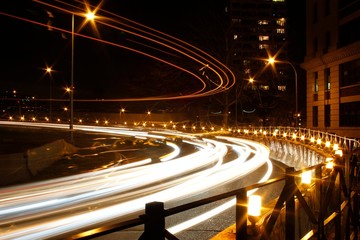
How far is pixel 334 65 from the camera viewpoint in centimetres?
3747

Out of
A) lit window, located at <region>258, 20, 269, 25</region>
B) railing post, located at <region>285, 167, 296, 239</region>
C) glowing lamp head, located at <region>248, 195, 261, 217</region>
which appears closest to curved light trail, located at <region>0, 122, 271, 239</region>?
railing post, located at <region>285, 167, 296, 239</region>

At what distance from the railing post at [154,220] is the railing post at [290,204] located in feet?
7.72

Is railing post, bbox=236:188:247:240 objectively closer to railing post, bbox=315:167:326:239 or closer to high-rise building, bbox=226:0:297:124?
railing post, bbox=315:167:326:239

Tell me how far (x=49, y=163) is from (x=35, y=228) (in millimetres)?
9085

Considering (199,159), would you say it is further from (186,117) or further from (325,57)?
(186,117)

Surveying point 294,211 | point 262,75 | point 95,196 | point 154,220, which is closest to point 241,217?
point 294,211

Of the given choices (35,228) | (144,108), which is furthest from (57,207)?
(144,108)

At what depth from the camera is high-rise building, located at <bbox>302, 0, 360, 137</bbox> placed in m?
34.4

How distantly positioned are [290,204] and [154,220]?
110 inches

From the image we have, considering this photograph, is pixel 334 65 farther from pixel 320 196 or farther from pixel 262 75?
pixel 320 196

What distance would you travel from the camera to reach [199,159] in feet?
54.2

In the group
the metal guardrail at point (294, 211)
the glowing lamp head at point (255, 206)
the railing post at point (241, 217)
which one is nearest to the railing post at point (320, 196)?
the metal guardrail at point (294, 211)

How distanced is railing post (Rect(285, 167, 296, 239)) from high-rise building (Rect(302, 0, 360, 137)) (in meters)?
31.1

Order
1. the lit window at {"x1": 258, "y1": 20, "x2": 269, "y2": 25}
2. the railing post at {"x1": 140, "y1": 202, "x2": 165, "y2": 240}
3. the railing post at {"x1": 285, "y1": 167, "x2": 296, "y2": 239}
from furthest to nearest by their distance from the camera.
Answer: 1. the lit window at {"x1": 258, "y1": 20, "x2": 269, "y2": 25}
2. the railing post at {"x1": 285, "y1": 167, "x2": 296, "y2": 239}
3. the railing post at {"x1": 140, "y1": 202, "x2": 165, "y2": 240}
